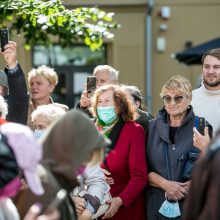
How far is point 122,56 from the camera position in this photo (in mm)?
14633

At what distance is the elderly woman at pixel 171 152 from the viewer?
5297 millimetres

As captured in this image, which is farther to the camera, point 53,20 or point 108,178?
point 53,20

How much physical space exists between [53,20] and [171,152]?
94.5 inches

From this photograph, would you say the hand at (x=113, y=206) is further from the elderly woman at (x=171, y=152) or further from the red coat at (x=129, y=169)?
the elderly woman at (x=171, y=152)

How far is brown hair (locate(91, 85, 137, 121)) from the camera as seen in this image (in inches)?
217

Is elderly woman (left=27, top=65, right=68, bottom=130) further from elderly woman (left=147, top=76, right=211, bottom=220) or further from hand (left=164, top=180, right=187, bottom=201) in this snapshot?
hand (left=164, top=180, right=187, bottom=201)

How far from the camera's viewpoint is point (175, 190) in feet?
17.3

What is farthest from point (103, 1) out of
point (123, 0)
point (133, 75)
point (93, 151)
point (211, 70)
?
point (93, 151)

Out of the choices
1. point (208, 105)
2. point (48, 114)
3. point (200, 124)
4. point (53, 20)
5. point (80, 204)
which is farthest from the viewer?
point (53, 20)

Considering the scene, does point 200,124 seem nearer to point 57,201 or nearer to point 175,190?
point 175,190

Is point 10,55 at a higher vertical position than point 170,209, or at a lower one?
higher

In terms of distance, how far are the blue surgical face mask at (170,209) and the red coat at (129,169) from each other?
0.72 ft

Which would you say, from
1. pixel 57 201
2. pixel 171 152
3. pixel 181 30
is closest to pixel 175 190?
pixel 171 152

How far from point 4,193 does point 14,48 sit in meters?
2.51
